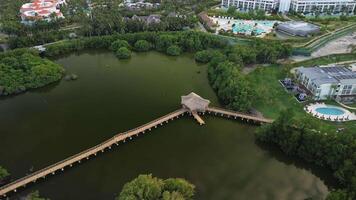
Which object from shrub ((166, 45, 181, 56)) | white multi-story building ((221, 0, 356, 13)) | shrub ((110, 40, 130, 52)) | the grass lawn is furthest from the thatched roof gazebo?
white multi-story building ((221, 0, 356, 13))

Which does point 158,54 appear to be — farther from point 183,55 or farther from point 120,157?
point 120,157

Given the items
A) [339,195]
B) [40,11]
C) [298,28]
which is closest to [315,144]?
[339,195]

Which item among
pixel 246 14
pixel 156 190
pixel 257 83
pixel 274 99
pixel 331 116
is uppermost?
pixel 246 14

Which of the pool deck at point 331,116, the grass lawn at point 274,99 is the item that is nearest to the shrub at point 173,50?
the grass lawn at point 274,99

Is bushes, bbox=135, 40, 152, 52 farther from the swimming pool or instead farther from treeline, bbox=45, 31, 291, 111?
the swimming pool

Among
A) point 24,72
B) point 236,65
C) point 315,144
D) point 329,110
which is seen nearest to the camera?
point 315,144

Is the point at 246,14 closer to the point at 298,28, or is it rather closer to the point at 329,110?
the point at 298,28

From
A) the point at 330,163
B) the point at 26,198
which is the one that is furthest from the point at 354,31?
the point at 26,198
